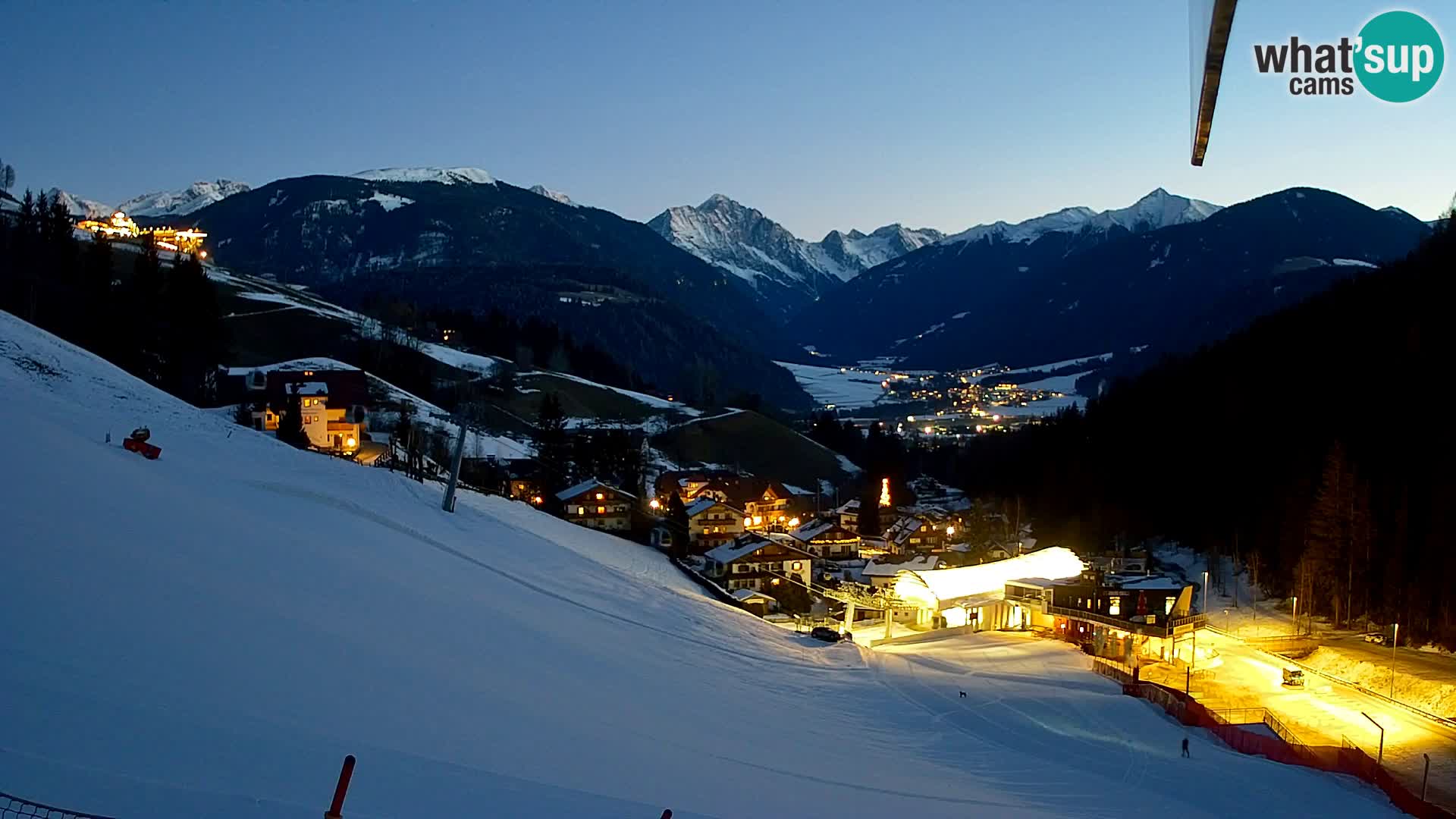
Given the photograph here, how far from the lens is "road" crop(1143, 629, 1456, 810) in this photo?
1923cm

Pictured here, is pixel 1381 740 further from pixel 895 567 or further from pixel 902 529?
pixel 902 529

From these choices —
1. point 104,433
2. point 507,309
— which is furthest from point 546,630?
point 507,309

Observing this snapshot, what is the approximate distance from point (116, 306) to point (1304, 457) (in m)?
60.8

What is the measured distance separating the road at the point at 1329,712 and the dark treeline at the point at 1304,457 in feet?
20.6

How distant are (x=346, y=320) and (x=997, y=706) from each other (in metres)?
103

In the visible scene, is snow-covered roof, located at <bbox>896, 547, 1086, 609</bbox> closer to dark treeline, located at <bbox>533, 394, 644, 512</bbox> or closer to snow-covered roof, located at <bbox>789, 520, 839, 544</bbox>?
snow-covered roof, located at <bbox>789, 520, 839, 544</bbox>

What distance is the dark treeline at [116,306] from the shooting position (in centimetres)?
4428

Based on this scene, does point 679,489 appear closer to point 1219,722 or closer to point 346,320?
point 1219,722

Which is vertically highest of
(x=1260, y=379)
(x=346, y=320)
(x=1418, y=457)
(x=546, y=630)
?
(x=346, y=320)

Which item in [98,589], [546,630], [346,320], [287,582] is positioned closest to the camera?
[98,589]

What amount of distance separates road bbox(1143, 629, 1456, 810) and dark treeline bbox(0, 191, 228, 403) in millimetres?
47253

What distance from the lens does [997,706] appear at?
63.9 feet

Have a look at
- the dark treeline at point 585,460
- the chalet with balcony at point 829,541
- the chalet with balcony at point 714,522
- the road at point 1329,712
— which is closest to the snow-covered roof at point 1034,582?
the road at point 1329,712

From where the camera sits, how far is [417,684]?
9.91 m
